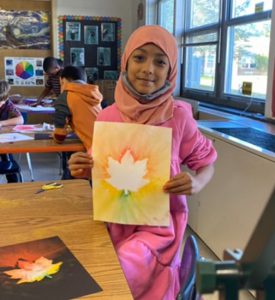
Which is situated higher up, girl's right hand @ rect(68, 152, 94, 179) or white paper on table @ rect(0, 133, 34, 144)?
girl's right hand @ rect(68, 152, 94, 179)

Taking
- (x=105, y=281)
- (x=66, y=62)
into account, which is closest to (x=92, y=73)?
(x=66, y=62)

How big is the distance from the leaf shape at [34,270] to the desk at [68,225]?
71mm

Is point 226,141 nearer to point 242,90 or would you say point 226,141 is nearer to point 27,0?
point 242,90

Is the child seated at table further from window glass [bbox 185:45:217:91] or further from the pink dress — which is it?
window glass [bbox 185:45:217:91]

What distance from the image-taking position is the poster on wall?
5641 mm

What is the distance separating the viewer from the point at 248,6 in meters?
3.14

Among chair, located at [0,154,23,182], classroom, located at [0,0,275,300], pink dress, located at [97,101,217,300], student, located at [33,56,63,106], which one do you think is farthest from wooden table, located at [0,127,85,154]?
student, located at [33,56,63,106]

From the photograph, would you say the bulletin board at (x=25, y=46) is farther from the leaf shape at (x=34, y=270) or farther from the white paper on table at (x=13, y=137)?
the leaf shape at (x=34, y=270)

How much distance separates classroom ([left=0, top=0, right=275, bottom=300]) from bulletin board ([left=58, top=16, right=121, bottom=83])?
2706 mm

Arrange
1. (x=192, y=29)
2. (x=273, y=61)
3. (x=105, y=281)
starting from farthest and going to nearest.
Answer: (x=192, y=29)
(x=273, y=61)
(x=105, y=281)

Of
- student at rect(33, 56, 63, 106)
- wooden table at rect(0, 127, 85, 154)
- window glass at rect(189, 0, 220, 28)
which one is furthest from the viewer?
student at rect(33, 56, 63, 106)

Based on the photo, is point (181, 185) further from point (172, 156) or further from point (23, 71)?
point (23, 71)

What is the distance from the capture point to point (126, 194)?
108 centimetres

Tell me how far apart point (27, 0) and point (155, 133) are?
534cm
